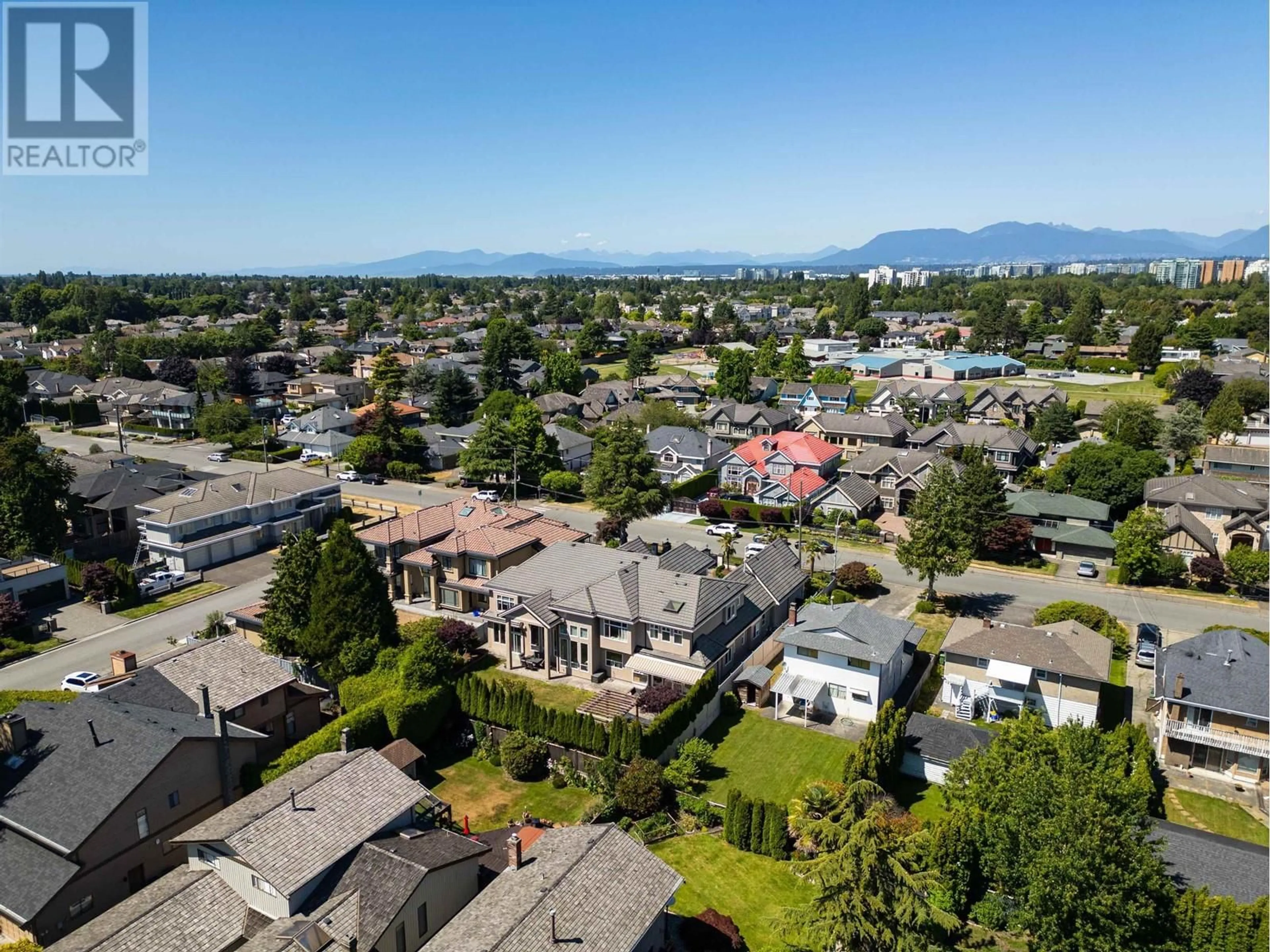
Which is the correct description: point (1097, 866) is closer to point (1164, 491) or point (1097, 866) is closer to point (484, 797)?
point (484, 797)

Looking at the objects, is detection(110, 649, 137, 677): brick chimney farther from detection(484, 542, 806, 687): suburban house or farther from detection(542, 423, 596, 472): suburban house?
detection(542, 423, 596, 472): suburban house

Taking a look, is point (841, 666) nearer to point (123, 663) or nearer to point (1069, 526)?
point (123, 663)

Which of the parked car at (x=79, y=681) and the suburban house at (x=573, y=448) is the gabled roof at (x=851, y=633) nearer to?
the parked car at (x=79, y=681)

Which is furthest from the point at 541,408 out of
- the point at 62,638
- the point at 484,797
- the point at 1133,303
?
the point at 1133,303

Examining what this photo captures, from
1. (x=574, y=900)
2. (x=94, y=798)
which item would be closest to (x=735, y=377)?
(x=574, y=900)

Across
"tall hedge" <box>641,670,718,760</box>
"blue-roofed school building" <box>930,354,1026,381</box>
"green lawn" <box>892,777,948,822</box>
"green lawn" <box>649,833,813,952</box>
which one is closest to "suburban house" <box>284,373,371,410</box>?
"blue-roofed school building" <box>930,354,1026,381</box>

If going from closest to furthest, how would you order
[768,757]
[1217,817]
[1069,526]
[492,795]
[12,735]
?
1. [12,735]
2. [1217,817]
3. [492,795]
4. [768,757]
5. [1069,526]

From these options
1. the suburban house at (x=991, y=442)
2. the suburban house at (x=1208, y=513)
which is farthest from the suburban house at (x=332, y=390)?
the suburban house at (x=1208, y=513)
